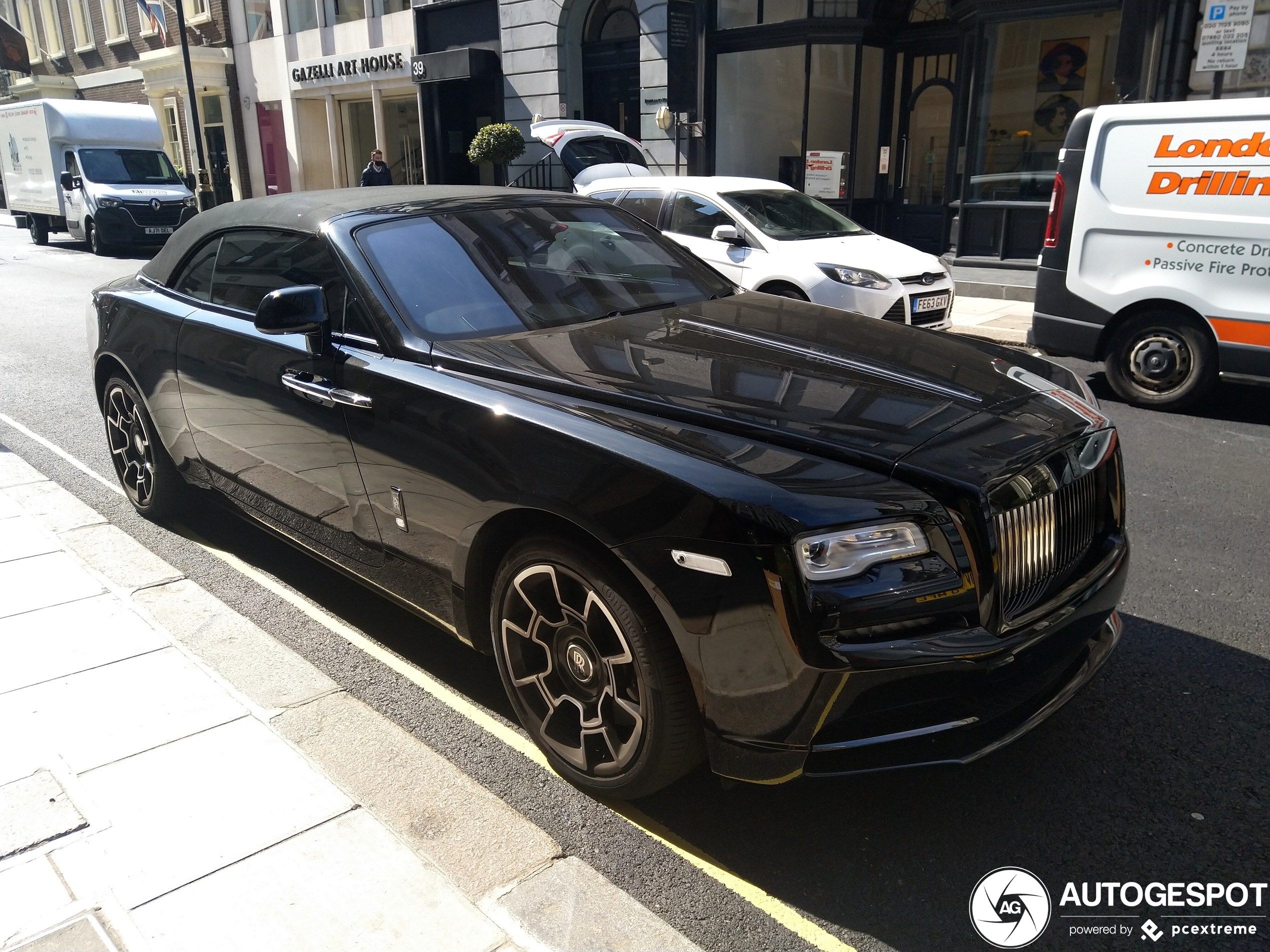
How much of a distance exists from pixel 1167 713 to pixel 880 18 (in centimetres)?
1576

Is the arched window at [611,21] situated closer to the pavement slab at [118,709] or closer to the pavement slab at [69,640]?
the pavement slab at [69,640]

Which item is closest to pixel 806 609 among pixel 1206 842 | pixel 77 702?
pixel 1206 842

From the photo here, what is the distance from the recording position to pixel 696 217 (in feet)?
32.2

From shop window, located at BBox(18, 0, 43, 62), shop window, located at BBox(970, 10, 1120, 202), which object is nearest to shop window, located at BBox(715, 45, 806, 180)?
shop window, located at BBox(970, 10, 1120, 202)

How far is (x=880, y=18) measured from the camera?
16.5m

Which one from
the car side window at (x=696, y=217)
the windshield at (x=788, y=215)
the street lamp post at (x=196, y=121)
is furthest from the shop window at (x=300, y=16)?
the windshield at (x=788, y=215)

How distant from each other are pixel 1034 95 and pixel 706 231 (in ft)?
23.8

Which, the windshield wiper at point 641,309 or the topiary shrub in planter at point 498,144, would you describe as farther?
the topiary shrub in planter at point 498,144

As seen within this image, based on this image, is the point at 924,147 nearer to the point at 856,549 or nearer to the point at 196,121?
the point at 856,549

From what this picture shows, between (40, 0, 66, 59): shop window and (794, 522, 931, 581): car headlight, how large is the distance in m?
46.4

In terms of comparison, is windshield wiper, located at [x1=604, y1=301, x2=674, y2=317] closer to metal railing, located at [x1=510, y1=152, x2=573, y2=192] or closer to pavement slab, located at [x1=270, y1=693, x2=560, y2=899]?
pavement slab, located at [x1=270, y1=693, x2=560, y2=899]

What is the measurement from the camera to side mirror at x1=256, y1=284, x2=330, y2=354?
11.2ft

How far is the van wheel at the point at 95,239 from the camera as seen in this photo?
67.9ft

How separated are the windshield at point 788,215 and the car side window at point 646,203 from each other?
66 centimetres
